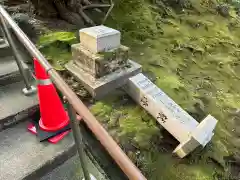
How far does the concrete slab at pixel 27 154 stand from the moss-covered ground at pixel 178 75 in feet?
2.96

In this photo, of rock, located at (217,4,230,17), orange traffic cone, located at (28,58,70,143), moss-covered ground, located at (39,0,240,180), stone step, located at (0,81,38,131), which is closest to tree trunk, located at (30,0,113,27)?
moss-covered ground, located at (39,0,240,180)

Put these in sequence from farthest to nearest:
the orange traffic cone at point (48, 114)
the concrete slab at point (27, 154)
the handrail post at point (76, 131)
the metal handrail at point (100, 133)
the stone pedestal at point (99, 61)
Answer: the stone pedestal at point (99, 61) < the orange traffic cone at point (48, 114) < the concrete slab at point (27, 154) < the handrail post at point (76, 131) < the metal handrail at point (100, 133)

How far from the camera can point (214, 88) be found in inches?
193

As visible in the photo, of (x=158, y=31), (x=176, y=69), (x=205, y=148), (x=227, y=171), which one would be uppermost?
(x=158, y=31)

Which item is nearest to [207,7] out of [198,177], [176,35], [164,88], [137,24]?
[176,35]

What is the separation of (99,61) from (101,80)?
0.31m

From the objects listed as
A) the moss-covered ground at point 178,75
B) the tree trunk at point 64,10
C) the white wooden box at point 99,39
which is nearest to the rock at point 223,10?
the moss-covered ground at point 178,75

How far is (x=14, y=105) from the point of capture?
2873 millimetres

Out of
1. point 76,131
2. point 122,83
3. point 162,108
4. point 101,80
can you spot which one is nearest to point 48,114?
point 76,131

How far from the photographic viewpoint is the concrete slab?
2.38 meters

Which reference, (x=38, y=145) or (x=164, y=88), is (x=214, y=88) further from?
(x=38, y=145)

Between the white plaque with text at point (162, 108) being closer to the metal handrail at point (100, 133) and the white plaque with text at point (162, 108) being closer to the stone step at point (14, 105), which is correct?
the stone step at point (14, 105)

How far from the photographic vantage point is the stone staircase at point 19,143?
2.42m

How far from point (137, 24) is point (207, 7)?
3.20 m
